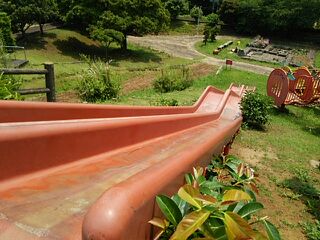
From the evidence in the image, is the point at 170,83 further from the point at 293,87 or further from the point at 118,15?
the point at 118,15

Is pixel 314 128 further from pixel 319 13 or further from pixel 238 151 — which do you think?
pixel 319 13

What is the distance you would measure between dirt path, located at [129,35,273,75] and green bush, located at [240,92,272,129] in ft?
53.2

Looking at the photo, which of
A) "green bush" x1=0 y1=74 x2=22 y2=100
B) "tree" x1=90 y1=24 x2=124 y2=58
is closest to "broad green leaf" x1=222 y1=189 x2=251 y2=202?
"green bush" x1=0 y1=74 x2=22 y2=100

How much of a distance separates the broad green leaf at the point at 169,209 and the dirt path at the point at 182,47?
80.1 feet

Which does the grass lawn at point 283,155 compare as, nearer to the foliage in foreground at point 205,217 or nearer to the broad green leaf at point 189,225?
the foliage in foreground at point 205,217

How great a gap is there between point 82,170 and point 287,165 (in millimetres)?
5100

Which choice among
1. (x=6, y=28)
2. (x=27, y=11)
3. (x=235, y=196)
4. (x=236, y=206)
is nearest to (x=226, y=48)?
(x=27, y=11)

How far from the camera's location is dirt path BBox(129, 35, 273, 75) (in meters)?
27.1

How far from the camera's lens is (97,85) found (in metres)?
12.8

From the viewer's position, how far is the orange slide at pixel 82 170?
1.72 m

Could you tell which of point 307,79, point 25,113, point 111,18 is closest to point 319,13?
point 111,18

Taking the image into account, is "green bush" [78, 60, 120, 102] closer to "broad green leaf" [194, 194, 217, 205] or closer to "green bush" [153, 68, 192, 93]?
"green bush" [153, 68, 192, 93]

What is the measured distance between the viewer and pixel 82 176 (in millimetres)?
2734

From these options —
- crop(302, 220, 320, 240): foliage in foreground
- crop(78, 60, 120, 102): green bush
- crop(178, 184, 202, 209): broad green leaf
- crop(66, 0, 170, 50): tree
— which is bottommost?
crop(78, 60, 120, 102): green bush
